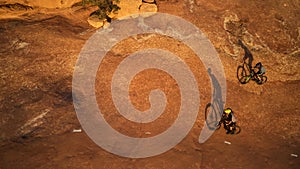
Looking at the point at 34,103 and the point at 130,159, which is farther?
the point at 34,103

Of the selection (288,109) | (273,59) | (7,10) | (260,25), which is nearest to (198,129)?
(288,109)

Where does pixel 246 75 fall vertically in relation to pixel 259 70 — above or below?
below

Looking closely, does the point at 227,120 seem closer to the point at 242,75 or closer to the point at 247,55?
the point at 242,75

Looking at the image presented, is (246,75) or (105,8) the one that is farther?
(105,8)

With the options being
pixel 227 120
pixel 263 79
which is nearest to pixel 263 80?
pixel 263 79

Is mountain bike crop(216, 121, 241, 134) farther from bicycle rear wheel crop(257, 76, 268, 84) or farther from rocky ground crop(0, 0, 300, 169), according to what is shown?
bicycle rear wheel crop(257, 76, 268, 84)

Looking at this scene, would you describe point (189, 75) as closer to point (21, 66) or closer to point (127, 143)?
point (127, 143)

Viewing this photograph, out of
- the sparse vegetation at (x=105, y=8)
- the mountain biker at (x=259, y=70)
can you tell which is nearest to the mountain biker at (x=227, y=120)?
the mountain biker at (x=259, y=70)
